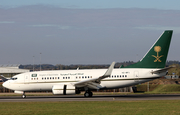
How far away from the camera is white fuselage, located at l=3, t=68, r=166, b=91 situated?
1296 inches

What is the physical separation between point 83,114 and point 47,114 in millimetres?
2371

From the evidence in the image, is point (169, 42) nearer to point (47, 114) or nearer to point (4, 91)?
point (47, 114)

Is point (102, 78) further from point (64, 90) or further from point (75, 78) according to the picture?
point (64, 90)

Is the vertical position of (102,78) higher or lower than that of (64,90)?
higher

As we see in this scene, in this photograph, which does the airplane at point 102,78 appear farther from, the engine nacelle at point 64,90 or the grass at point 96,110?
the grass at point 96,110

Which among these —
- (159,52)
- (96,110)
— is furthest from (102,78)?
(96,110)

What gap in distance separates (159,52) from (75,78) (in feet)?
35.5

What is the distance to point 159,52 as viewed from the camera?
33.5 metres

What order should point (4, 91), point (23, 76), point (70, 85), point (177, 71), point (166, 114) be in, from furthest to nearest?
point (177, 71)
point (4, 91)
point (23, 76)
point (70, 85)
point (166, 114)

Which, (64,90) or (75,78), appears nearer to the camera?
(64,90)

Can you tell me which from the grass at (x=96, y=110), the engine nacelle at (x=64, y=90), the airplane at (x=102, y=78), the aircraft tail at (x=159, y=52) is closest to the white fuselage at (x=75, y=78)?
the airplane at (x=102, y=78)

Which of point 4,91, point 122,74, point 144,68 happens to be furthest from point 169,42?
point 4,91

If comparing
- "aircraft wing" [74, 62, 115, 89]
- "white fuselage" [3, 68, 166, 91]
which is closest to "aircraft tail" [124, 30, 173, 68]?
"white fuselage" [3, 68, 166, 91]

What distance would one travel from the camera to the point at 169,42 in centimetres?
3350
